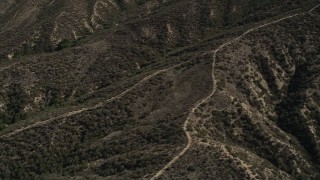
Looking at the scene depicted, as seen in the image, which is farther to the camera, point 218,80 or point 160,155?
point 218,80

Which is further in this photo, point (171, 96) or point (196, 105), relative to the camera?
point (171, 96)

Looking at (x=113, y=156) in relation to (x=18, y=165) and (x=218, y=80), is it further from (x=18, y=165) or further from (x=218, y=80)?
(x=218, y=80)

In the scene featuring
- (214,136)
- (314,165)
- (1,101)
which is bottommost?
(314,165)

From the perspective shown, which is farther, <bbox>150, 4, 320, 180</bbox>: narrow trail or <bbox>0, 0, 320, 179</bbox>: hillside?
<bbox>0, 0, 320, 179</bbox>: hillside

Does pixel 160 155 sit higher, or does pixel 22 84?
pixel 22 84

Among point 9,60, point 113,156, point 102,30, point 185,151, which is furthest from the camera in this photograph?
point 102,30

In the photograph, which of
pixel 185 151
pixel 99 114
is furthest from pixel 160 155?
pixel 99 114

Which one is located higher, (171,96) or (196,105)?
(171,96)

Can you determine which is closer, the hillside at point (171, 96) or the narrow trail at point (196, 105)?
the narrow trail at point (196, 105)
